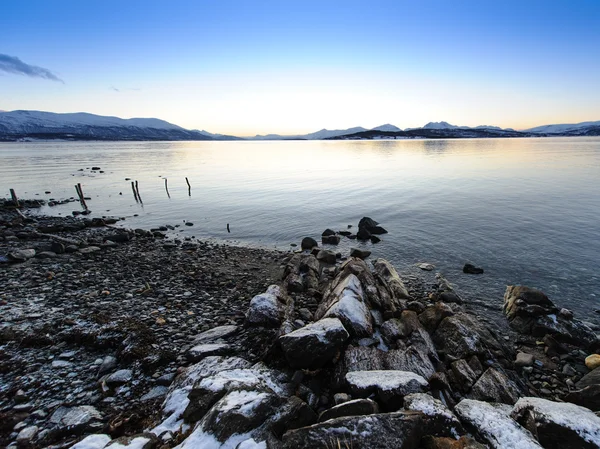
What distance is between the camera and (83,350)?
820cm

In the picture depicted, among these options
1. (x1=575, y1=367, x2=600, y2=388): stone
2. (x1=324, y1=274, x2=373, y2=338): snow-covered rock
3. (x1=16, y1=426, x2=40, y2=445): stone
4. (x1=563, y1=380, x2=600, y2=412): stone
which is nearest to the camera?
(x1=16, y1=426, x2=40, y2=445): stone

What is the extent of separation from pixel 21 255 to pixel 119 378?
12887 mm

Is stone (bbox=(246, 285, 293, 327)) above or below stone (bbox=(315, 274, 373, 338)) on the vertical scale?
below

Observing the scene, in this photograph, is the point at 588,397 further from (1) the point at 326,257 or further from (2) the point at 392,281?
(1) the point at 326,257

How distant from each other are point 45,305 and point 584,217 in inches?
1434

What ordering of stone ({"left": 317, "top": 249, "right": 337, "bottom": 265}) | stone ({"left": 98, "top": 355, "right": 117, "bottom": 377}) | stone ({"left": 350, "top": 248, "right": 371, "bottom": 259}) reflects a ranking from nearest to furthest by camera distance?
stone ({"left": 98, "top": 355, "right": 117, "bottom": 377}), stone ({"left": 317, "top": 249, "right": 337, "bottom": 265}), stone ({"left": 350, "top": 248, "right": 371, "bottom": 259})

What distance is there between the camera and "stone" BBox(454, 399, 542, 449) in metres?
4.87

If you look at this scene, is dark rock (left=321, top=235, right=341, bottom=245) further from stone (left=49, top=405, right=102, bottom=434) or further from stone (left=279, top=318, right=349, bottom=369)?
stone (left=49, top=405, right=102, bottom=434)

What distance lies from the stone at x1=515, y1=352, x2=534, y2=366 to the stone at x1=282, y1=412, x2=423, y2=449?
Result: 6.44m

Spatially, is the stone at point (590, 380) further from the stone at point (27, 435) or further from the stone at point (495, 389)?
the stone at point (27, 435)

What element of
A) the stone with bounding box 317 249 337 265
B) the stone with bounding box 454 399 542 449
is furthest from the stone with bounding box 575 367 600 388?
the stone with bounding box 317 249 337 265

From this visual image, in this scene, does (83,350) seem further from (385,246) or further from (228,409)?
(385,246)

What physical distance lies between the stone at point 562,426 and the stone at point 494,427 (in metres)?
0.25

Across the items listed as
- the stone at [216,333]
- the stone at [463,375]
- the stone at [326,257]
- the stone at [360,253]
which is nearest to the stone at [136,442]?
the stone at [216,333]
